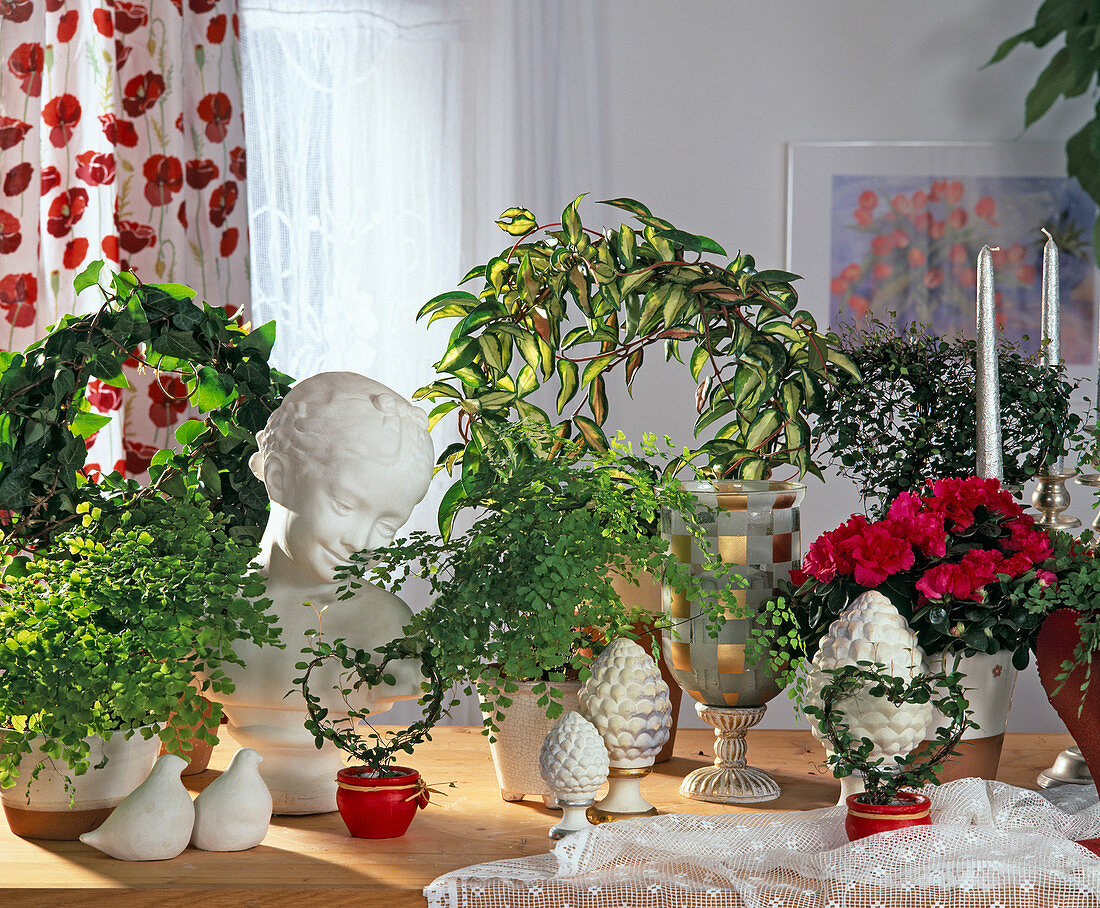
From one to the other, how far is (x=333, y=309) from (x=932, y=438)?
200cm

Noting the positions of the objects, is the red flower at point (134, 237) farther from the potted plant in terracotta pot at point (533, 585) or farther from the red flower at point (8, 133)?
the potted plant in terracotta pot at point (533, 585)

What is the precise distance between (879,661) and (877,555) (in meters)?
0.09

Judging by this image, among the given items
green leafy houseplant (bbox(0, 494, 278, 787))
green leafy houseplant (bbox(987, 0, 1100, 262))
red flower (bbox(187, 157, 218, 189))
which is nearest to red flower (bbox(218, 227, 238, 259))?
red flower (bbox(187, 157, 218, 189))

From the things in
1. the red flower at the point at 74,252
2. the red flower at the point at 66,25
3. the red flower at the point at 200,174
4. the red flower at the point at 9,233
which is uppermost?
the red flower at the point at 66,25

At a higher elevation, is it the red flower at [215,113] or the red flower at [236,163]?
the red flower at [215,113]

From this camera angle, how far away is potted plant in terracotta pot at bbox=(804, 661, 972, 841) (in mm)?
810

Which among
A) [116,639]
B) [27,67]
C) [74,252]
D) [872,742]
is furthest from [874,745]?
[27,67]

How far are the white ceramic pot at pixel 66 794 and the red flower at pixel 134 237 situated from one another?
5.77ft

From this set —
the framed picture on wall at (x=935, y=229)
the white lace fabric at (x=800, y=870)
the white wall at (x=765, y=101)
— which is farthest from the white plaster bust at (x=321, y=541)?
the framed picture on wall at (x=935, y=229)

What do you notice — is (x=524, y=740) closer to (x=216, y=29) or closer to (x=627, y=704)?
(x=627, y=704)

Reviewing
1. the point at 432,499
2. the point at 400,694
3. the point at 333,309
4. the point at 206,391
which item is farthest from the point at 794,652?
the point at 333,309

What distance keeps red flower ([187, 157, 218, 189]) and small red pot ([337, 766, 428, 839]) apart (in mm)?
1964

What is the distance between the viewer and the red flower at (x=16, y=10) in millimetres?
2234

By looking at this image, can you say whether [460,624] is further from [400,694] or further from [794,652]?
[794,652]
